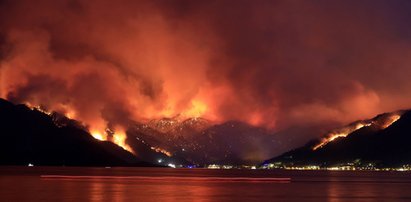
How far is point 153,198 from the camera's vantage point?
83.8 metres

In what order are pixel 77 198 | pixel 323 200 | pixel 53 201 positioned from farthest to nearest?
pixel 323 200, pixel 77 198, pixel 53 201

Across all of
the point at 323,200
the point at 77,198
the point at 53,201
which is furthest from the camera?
the point at 323,200

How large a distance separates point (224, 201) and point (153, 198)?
32.3 feet

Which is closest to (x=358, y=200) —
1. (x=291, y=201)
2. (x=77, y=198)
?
(x=291, y=201)

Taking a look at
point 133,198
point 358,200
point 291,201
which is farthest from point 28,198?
point 358,200

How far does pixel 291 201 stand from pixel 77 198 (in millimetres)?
27717

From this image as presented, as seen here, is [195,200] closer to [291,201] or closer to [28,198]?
[291,201]

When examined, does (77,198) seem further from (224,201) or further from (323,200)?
(323,200)

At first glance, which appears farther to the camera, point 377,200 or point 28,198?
point 377,200

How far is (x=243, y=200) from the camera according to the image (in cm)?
8350

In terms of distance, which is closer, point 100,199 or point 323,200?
point 100,199

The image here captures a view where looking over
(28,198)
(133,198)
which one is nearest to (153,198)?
(133,198)

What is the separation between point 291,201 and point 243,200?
21.3 feet

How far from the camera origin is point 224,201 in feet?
263
